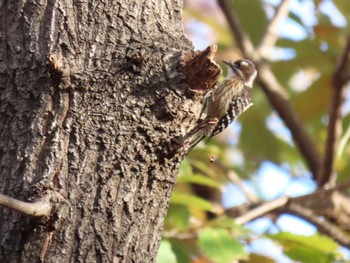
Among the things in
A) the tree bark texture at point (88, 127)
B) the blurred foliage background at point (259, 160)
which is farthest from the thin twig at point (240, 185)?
the tree bark texture at point (88, 127)

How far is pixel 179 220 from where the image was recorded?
4.23 meters

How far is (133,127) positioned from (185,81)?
0.62 feet

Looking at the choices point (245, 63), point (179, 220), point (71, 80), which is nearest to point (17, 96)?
point (71, 80)

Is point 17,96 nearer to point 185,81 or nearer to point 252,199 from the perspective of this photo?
point 185,81

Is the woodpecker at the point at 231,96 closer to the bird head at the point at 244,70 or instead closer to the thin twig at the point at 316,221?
the bird head at the point at 244,70

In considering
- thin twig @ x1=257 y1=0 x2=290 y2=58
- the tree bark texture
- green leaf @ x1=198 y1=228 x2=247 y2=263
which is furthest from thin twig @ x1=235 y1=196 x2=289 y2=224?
the tree bark texture

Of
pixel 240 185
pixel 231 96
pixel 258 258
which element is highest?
pixel 240 185

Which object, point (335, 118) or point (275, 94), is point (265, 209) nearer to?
point (335, 118)

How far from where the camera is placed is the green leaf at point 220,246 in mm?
3793

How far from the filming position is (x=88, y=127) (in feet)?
7.80

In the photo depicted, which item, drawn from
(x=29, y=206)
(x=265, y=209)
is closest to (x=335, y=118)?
(x=265, y=209)

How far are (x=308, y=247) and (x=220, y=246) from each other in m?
0.56

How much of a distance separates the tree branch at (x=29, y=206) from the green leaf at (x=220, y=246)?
1611mm

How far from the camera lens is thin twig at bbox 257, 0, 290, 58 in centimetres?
604
